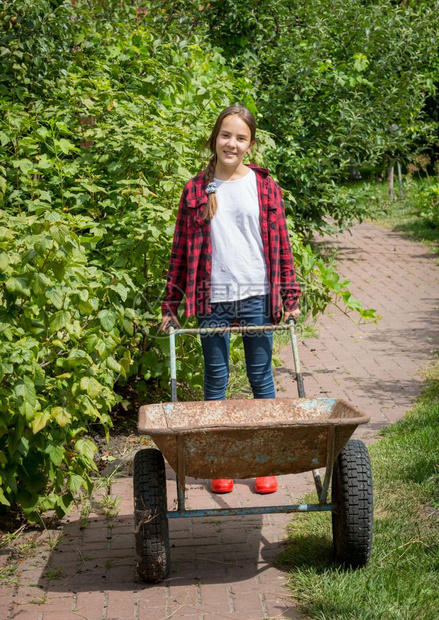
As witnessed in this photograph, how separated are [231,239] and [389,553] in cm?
164

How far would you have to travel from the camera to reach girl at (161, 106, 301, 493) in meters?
4.20

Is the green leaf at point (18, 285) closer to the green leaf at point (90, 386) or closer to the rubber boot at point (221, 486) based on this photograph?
the green leaf at point (90, 386)

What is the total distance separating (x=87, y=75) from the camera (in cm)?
623

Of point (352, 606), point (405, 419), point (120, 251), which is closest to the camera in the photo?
point (352, 606)

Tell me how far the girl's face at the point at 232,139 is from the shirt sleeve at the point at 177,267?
1.10ft

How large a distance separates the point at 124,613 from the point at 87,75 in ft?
13.1

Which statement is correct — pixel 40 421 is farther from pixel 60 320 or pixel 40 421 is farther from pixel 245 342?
pixel 245 342

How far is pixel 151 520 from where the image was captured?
3.63 m

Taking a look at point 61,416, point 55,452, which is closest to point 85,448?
point 55,452

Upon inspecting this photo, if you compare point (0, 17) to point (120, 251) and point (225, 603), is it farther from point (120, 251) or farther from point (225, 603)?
point (225, 603)

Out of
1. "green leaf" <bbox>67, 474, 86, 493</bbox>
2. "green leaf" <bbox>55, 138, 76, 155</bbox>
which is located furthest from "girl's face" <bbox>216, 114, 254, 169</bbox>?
"green leaf" <bbox>67, 474, 86, 493</bbox>

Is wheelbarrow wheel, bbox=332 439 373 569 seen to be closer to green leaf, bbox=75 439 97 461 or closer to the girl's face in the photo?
green leaf, bbox=75 439 97 461

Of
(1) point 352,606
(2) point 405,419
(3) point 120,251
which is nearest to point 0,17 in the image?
(3) point 120,251

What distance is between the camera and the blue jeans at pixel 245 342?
14.1 feet
